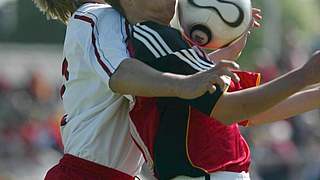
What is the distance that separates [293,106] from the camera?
6.25 metres

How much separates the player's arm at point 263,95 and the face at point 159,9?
0.61 metres

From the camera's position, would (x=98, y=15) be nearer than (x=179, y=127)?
No

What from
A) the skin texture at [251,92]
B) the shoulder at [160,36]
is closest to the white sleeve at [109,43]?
the shoulder at [160,36]

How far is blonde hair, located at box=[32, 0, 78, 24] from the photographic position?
6625 millimetres

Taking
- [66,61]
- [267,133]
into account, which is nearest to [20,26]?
[267,133]

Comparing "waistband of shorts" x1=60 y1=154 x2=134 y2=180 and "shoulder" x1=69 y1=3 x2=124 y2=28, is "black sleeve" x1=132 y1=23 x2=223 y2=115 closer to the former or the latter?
"shoulder" x1=69 y1=3 x2=124 y2=28

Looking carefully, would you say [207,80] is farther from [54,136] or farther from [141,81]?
[54,136]

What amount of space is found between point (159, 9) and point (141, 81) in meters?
0.48

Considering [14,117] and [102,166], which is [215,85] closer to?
[102,166]

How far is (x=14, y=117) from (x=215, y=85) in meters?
16.0

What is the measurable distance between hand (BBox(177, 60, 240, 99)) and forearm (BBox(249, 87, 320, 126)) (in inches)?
37.1

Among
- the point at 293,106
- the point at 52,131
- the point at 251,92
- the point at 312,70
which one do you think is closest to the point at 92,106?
the point at 293,106

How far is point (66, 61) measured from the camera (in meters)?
6.29

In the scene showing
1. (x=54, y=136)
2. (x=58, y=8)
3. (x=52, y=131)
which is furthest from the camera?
(x=52, y=131)
